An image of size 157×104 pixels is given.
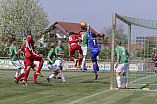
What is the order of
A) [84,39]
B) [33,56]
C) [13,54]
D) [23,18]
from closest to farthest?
1. [33,56]
2. [84,39]
3. [13,54]
4. [23,18]

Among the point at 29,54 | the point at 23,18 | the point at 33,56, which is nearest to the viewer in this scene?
the point at 29,54

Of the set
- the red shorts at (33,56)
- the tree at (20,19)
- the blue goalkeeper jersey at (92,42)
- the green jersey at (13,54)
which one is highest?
the tree at (20,19)

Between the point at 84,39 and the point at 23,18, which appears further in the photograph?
the point at 23,18

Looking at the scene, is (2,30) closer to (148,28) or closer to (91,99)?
(148,28)

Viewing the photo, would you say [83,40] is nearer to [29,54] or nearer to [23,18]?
[29,54]

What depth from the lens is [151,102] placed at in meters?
8.41

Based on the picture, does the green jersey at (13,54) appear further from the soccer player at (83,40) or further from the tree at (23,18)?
the tree at (23,18)

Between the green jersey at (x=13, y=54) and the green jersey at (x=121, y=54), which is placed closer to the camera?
the green jersey at (x=121, y=54)

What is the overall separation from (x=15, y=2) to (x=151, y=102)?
150 ft

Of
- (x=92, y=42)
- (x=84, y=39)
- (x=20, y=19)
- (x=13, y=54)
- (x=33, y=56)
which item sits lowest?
(x=33, y=56)

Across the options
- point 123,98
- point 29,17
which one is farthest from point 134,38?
point 29,17

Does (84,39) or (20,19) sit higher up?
(20,19)

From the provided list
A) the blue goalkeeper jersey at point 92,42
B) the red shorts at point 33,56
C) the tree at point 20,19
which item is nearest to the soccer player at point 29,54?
the red shorts at point 33,56

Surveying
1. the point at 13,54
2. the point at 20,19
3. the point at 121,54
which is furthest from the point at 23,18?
the point at 121,54
